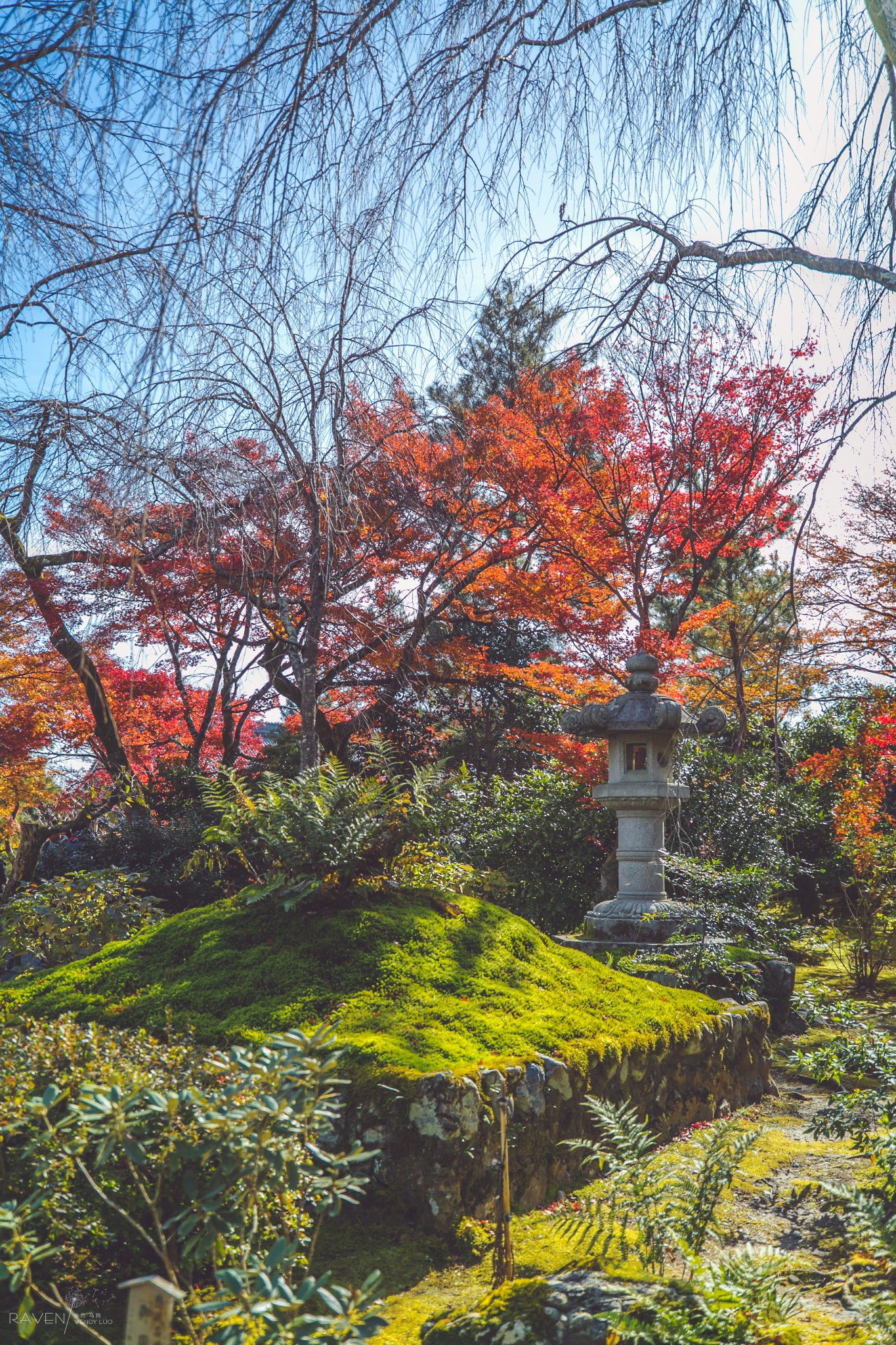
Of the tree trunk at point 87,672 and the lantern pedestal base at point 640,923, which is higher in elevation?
the tree trunk at point 87,672

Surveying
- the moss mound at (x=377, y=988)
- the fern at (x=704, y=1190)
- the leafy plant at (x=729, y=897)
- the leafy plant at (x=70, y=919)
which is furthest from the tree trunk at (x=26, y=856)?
the fern at (x=704, y=1190)

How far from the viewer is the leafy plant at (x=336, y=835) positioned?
3840mm

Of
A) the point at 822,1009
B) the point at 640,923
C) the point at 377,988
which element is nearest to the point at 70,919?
the point at 377,988

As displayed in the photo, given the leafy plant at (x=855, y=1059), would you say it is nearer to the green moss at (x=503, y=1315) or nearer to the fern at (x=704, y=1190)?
the fern at (x=704, y=1190)

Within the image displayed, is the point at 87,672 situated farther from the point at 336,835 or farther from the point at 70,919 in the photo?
the point at 336,835

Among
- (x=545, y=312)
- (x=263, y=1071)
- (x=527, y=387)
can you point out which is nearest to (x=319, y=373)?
(x=527, y=387)

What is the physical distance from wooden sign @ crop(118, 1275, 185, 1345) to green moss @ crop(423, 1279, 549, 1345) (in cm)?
82

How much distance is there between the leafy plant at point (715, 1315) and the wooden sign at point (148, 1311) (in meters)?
0.88

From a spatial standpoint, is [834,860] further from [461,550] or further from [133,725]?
[133,725]

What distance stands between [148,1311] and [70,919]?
15.4 feet

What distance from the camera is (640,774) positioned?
7316 mm

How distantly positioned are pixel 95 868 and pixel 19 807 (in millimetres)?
2691

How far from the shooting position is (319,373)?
6.20 metres

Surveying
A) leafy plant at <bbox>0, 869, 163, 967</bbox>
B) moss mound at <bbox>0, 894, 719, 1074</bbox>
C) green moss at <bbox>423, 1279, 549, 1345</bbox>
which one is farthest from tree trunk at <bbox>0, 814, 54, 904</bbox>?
green moss at <bbox>423, 1279, 549, 1345</bbox>
